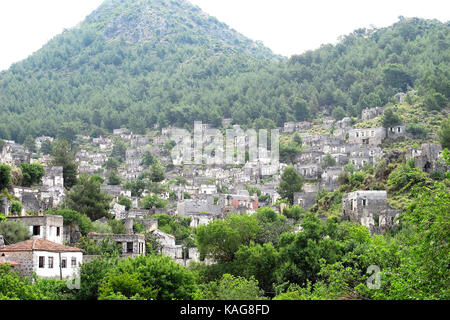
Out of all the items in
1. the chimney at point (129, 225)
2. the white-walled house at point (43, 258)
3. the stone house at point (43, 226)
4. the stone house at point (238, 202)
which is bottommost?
the stone house at point (238, 202)

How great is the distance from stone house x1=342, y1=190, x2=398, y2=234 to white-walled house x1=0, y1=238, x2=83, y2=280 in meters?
34.7

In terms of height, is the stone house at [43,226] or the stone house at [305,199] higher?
the stone house at [43,226]

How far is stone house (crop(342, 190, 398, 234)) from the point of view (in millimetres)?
77438

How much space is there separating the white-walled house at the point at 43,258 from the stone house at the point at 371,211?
34664 mm

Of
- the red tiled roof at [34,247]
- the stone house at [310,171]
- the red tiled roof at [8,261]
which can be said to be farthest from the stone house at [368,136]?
the red tiled roof at [8,261]

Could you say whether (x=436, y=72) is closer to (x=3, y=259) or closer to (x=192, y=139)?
(x=192, y=139)

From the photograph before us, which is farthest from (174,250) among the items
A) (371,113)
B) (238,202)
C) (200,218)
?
(371,113)

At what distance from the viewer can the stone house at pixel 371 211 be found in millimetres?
77438

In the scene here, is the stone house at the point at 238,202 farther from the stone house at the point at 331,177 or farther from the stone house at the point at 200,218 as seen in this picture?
the stone house at the point at 331,177

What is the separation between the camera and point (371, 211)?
3187 inches

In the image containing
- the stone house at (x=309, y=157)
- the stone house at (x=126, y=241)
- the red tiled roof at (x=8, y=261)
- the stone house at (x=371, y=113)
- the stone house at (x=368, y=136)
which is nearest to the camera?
the red tiled roof at (x=8, y=261)

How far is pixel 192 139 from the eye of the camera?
19600 cm

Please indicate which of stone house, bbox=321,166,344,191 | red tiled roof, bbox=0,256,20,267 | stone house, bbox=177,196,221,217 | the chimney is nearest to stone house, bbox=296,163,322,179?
stone house, bbox=321,166,344,191

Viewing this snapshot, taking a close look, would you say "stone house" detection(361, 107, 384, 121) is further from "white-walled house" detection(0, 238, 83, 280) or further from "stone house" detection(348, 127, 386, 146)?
"white-walled house" detection(0, 238, 83, 280)
